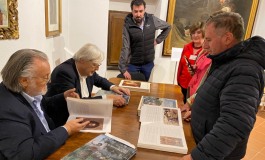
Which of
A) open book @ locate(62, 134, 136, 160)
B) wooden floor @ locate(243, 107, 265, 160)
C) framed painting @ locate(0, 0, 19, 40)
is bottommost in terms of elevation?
wooden floor @ locate(243, 107, 265, 160)

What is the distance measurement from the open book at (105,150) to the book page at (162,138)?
91mm

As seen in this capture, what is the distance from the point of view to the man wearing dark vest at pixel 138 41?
2922 mm

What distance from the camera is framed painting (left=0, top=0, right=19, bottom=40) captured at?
5.74ft

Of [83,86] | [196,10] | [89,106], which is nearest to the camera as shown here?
[89,106]

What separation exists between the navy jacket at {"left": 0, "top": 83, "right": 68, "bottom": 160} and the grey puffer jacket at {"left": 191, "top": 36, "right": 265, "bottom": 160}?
69cm

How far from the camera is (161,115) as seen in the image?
1515mm

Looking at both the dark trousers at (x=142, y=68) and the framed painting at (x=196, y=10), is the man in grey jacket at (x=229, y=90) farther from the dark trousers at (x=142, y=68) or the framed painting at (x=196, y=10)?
the framed painting at (x=196, y=10)

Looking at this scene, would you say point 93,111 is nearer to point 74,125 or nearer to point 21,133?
point 74,125

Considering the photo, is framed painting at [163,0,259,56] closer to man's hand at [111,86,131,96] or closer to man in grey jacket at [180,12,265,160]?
man's hand at [111,86,131,96]

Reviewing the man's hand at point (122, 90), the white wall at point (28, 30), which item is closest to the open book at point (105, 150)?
the man's hand at point (122, 90)

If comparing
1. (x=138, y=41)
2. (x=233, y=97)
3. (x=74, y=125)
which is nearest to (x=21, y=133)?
(x=74, y=125)

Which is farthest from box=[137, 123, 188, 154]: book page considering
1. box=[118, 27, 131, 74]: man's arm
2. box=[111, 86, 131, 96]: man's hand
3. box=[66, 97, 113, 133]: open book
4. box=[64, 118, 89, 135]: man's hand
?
Answer: box=[118, 27, 131, 74]: man's arm

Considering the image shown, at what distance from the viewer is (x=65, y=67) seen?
176cm

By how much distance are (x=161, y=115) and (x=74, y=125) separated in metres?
0.58
